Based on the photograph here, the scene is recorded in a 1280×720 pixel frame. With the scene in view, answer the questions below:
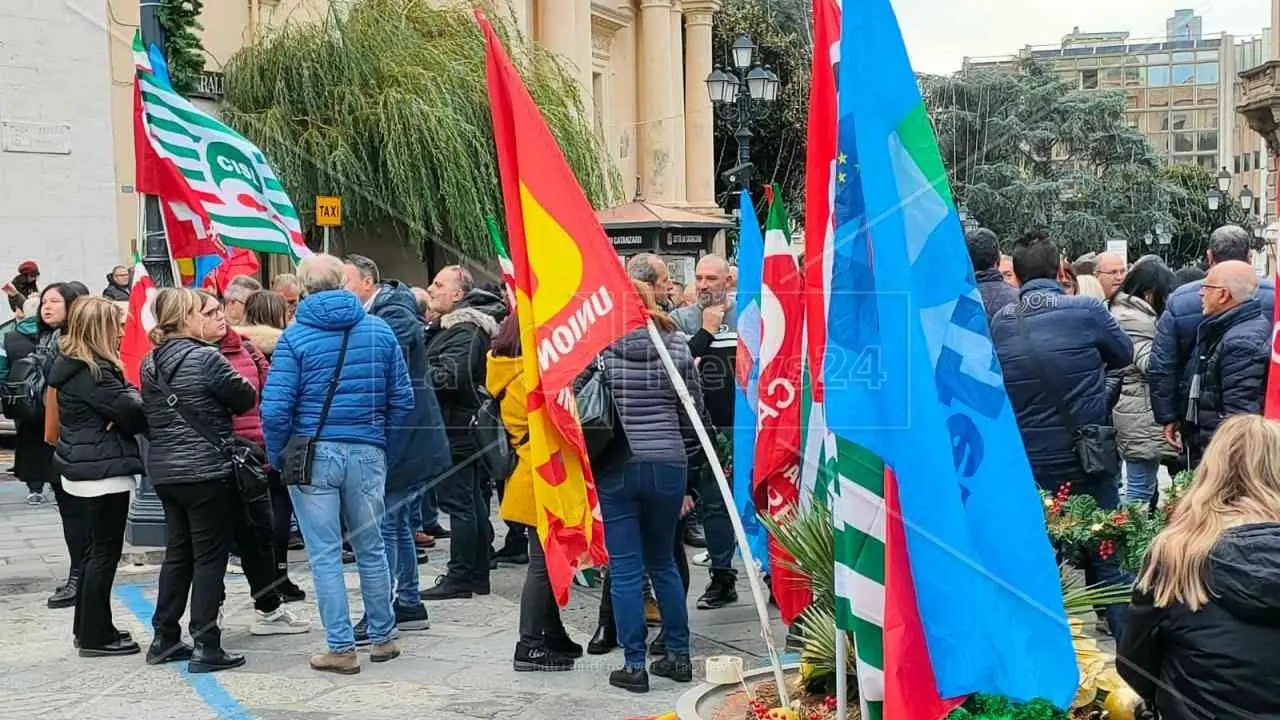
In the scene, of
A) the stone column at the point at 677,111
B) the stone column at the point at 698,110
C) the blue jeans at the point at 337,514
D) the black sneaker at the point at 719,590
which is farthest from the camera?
the stone column at the point at 698,110

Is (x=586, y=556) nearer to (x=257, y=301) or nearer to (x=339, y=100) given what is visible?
(x=257, y=301)

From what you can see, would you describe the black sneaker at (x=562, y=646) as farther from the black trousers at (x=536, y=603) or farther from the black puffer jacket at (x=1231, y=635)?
the black puffer jacket at (x=1231, y=635)

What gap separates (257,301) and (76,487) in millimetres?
2252

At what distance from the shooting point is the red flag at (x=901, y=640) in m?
4.26

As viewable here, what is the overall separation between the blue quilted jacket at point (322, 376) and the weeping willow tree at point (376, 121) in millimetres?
16485

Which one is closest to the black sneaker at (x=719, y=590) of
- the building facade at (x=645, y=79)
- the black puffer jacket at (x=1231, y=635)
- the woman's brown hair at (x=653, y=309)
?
the woman's brown hair at (x=653, y=309)

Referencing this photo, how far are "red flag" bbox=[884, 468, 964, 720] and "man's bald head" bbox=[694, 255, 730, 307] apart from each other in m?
4.29

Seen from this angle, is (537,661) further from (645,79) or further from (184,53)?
(645,79)

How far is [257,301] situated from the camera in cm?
929

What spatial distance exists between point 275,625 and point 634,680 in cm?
234

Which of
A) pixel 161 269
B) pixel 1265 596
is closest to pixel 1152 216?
pixel 161 269

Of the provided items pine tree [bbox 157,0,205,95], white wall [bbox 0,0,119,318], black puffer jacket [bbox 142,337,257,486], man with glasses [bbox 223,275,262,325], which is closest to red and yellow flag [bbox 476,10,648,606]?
black puffer jacket [bbox 142,337,257,486]

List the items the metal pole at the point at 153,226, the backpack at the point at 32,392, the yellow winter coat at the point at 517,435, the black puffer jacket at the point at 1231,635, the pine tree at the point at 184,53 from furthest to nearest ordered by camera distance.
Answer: the pine tree at the point at 184,53 → the metal pole at the point at 153,226 → the backpack at the point at 32,392 → the yellow winter coat at the point at 517,435 → the black puffer jacket at the point at 1231,635

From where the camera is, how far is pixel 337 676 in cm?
701
